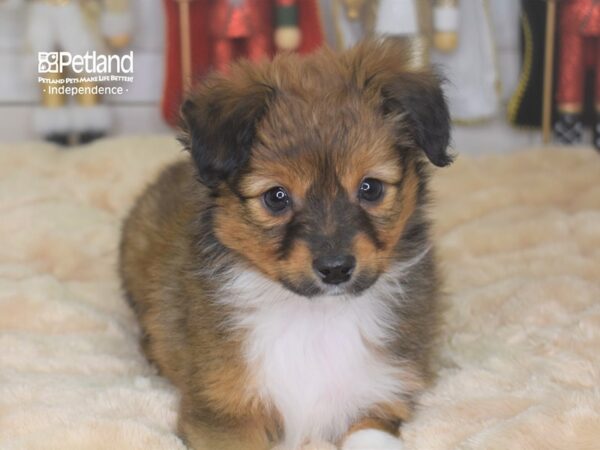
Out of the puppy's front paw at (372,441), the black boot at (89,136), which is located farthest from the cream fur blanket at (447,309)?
the black boot at (89,136)

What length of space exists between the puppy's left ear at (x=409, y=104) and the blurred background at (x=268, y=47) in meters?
2.40

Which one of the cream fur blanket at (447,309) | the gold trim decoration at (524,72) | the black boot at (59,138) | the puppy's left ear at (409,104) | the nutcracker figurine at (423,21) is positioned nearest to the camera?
the puppy's left ear at (409,104)

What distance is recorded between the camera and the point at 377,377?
8.64 feet

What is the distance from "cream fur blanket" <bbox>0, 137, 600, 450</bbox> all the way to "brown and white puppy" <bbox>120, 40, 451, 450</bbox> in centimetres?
19

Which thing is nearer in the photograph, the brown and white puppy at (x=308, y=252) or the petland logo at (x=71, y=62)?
the brown and white puppy at (x=308, y=252)

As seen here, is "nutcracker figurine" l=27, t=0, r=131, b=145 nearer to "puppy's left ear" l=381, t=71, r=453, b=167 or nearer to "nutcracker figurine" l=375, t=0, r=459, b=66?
"nutcracker figurine" l=375, t=0, r=459, b=66

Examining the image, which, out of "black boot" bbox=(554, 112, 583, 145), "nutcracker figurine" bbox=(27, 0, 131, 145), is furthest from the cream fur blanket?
"black boot" bbox=(554, 112, 583, 145)

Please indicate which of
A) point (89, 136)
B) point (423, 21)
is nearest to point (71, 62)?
point (89, 136)

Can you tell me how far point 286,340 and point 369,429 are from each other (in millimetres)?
359

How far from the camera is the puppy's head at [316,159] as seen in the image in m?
2.29

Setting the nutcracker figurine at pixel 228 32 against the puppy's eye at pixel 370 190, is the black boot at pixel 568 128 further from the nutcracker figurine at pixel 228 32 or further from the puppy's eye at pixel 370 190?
the puppy's eye at pixel 370 190

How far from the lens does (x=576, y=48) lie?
5344 mm

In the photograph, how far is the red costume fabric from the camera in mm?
5188

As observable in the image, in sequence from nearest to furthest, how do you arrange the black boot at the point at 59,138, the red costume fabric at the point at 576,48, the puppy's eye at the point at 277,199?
the puppy's eye at the point at 277,199
the red costume fabric at the point at 576,48
the black boot at the point at 59,138
